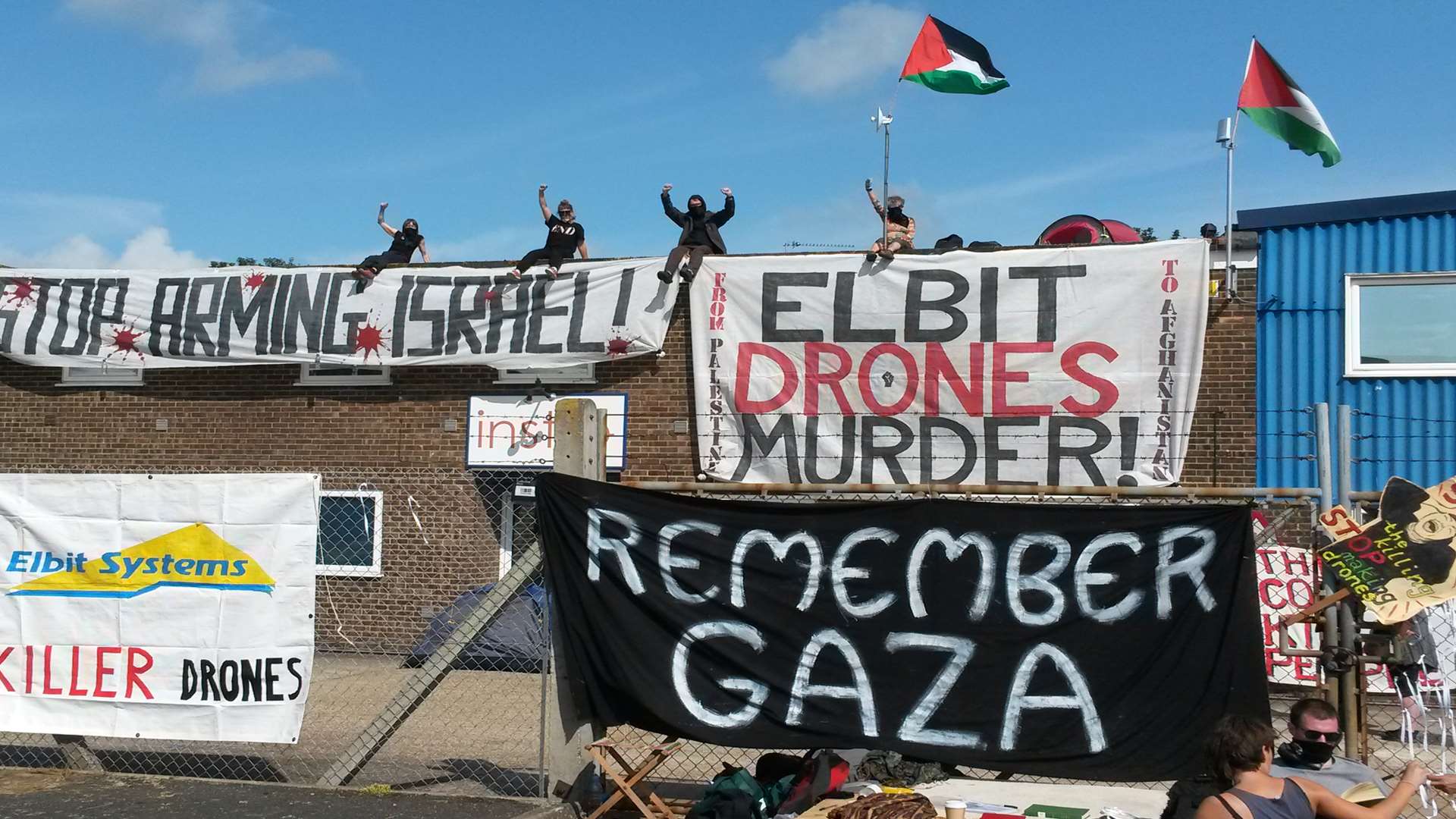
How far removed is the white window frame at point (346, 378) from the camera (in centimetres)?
1518

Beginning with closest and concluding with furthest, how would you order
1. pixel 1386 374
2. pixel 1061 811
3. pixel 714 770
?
pixel 1061 811
pixel 714 770
pixel 1386 374

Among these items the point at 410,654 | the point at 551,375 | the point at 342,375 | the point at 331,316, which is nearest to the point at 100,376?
the point at 342,375

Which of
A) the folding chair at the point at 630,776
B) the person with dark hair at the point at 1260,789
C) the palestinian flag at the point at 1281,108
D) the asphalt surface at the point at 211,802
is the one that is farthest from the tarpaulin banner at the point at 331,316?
the person with dark hair at the point at 1260,789

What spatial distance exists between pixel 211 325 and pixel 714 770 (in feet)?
33.4

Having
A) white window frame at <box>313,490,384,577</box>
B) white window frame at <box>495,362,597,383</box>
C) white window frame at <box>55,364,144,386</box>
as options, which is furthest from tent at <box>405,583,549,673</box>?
white window frame at <box>55,364,144,386</box>

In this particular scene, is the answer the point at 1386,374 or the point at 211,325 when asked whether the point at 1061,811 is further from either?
the point at 211,325

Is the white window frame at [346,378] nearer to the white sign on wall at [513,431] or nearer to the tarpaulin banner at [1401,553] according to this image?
the white sign on wall at [513,431]

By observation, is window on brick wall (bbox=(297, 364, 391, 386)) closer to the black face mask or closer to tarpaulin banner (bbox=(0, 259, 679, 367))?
tarpaulin banner (bbox=(0, 259, 679, 367))

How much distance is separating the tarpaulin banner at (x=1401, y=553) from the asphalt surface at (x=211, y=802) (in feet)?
12.4

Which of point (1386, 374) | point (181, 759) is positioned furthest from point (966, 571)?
point (1386, 374)

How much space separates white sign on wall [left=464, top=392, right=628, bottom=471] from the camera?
14.6 meters

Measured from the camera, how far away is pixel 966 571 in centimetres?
587

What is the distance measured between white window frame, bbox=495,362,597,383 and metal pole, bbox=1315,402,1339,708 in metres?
9.68

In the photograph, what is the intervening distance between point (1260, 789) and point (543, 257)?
37.3ft
